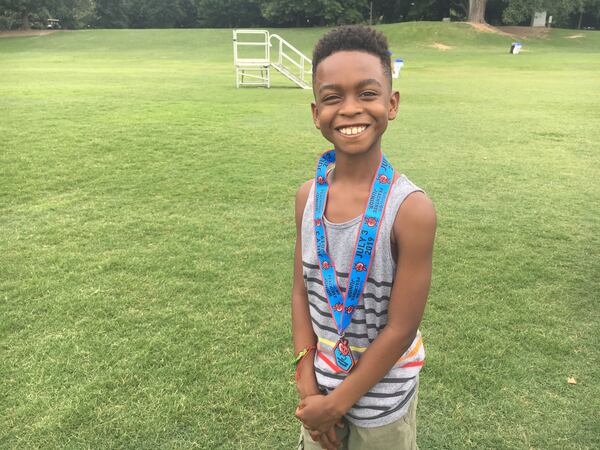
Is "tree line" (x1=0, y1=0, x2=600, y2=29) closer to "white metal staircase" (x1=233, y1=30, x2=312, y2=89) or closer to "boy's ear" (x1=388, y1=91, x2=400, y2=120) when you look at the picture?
"white metal staircase" (x1=233, y1=30, x2=312, y2=89)

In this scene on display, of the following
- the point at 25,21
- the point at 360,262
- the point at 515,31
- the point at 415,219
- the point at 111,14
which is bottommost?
the point at 360,262

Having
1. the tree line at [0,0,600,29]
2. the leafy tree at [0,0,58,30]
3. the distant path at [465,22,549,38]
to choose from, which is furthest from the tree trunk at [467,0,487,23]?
the leafy tree at [0,0,58,30]

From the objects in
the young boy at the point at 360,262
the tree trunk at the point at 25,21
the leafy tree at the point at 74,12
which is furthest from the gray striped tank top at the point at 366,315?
the leafy tree at the point at 74,12

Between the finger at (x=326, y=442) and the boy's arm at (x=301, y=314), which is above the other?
the boy's arm at (x=301, y=314)

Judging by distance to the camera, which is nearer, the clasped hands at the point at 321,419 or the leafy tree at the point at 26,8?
the clasped hands at the point at 321,419

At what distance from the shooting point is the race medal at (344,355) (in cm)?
150

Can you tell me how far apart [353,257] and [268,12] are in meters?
56.6

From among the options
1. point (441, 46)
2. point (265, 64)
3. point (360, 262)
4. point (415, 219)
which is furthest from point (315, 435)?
point (441, 46)

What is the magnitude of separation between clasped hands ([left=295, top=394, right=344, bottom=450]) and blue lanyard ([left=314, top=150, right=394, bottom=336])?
21 centimetres

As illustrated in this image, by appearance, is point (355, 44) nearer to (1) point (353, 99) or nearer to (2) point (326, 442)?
(1) point (353, 99)

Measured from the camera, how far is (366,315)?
1.50 m

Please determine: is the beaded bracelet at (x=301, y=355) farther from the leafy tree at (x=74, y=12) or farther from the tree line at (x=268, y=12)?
the leafy tree at (x=74, y=12)

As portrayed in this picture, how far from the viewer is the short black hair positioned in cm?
145

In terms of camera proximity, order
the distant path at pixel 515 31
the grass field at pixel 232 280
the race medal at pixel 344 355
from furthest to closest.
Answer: the distant path at pixel 515 31, the grass field at pixel 232 280, the race medal at pixel 344 355
